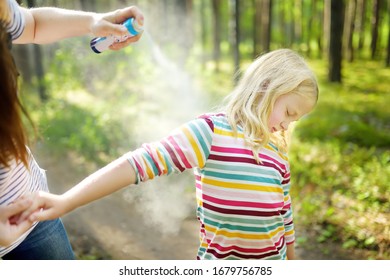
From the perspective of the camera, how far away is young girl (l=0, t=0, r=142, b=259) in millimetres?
1127

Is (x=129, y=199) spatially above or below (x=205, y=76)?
above

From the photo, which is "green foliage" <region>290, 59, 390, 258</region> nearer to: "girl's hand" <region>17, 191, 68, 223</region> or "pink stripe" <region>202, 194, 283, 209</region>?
"pink stripe" <region>202, 194, 283, 209</region>

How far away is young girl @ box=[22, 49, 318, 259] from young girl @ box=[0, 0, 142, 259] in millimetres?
332

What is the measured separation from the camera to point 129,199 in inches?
161

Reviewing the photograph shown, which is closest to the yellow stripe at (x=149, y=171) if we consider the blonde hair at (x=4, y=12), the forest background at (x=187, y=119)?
the forest background at (x=187, y=119)

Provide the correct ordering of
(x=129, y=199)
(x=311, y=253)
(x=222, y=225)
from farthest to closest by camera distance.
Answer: (x=129, y=199), (x=311, y=253), (x=222, y=225)

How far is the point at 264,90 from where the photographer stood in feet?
4.73

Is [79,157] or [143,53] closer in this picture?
[79,157]

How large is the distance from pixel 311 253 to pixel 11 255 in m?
2.31

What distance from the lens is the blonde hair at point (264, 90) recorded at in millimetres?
1407

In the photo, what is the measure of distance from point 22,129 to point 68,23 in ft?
1.64
